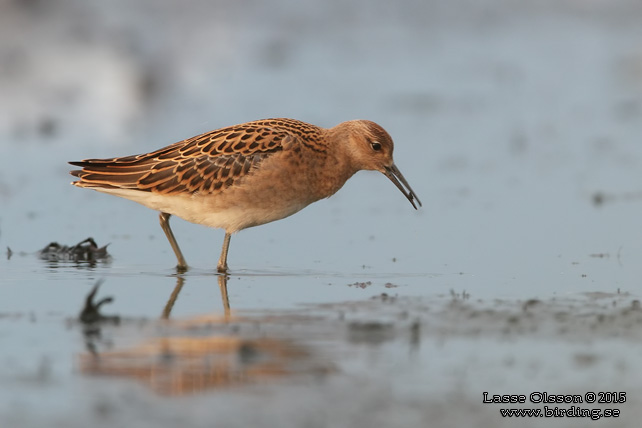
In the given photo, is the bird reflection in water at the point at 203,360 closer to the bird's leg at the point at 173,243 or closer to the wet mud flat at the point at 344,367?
the wet mud flat at the point at 344,367

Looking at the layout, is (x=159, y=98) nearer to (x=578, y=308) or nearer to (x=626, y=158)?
(x=626, y=158)

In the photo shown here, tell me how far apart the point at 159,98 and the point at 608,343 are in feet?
44.8

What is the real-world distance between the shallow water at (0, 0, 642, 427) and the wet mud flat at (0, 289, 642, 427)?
0.08 ft

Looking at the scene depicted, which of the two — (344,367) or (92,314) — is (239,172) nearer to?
(92,314)

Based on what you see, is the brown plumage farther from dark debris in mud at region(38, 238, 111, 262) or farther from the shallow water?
dark debris in mud at region(38, 238, 111, 262)

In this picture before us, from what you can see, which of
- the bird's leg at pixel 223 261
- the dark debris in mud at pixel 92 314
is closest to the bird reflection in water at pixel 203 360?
the dark debris in mud at pixel 92 314

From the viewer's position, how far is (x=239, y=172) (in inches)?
453

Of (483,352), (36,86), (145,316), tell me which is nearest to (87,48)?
(36,86)

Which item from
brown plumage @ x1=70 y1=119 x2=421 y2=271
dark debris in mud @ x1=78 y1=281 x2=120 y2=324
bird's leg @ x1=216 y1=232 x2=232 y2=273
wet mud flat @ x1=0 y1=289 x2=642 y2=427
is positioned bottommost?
wet mud flat @ x1=0 y1=289 x2=642 y2=427

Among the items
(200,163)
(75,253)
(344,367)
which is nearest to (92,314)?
(344,367)

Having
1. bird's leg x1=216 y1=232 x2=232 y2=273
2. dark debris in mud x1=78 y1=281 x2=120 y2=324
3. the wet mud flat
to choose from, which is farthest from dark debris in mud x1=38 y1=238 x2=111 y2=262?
dark debris in mud x1=78 y1=281 x2=120 y2=324

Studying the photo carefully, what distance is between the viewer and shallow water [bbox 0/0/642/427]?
6.91 meters

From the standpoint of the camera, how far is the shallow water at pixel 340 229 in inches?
272

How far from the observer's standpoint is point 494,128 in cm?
1873
